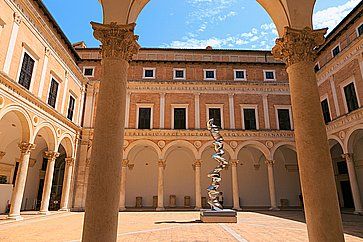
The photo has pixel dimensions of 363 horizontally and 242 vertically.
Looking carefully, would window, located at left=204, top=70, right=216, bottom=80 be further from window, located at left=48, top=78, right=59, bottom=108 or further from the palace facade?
window, located at left=48, top=78, right=59, bottom=108

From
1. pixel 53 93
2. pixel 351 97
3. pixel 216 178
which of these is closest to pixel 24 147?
pixel 53 93

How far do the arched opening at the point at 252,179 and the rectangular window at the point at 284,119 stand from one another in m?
3.35

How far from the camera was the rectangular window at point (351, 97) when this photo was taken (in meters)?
17.2

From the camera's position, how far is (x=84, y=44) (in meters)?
28.8

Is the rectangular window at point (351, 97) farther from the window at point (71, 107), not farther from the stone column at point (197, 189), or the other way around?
the window at point (71, 107)

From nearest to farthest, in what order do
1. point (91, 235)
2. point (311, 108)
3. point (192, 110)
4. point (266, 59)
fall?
point (91, 235) < point (311, 108) < point (192, 110) < point (266, 59)

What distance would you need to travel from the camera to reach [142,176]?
25.0 m

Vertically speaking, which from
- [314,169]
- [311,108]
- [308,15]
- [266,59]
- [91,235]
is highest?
[266,59]

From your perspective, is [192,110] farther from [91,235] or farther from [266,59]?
[91,235]

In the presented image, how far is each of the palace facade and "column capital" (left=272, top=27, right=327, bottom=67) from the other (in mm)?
13083

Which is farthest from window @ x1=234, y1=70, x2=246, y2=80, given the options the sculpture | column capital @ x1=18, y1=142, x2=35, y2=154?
column capital @ x1=18, y1=142, x2=35, y2=154

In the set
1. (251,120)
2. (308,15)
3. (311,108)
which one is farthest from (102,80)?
(251,120)

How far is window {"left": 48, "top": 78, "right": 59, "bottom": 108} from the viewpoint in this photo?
17.1 meters

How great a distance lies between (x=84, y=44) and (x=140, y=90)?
1073 centimetres
